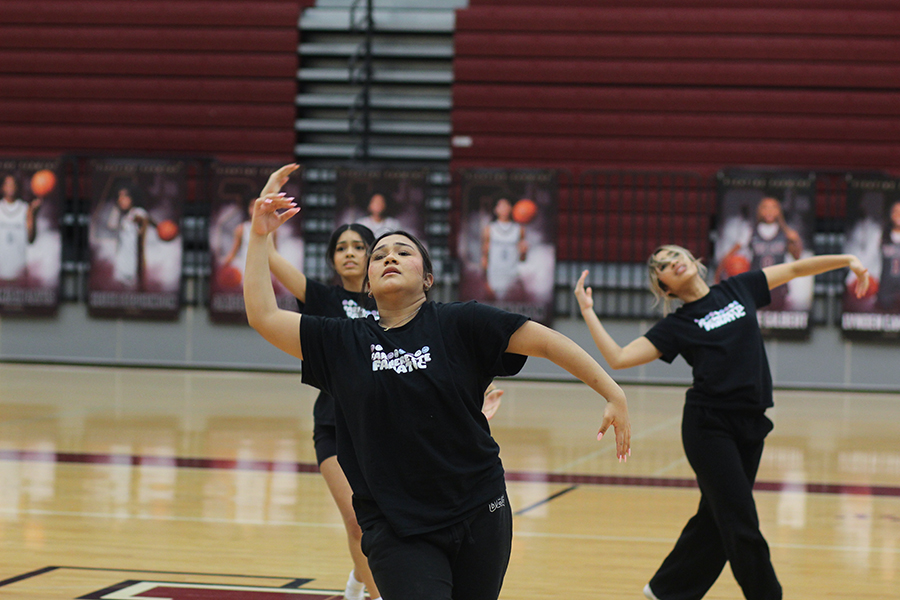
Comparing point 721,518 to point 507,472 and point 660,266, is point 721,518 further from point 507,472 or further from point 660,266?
point 507,472

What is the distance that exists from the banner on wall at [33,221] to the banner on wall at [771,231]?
711cm

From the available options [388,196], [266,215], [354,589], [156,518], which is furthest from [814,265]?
[388,196]

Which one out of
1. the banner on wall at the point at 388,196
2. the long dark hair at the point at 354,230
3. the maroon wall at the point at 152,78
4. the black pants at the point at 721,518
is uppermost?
the maroon wall at the point at 152,78

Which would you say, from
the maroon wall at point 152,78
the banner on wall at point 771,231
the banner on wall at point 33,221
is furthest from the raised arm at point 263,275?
the maroon wall at point 152,78

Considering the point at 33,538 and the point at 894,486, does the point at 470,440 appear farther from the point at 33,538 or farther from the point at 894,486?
the point at 894,486

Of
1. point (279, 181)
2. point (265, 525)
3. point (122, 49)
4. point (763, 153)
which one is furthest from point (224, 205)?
point (279, 181)

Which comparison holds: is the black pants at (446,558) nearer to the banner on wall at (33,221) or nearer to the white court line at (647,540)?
the white court line at (647,540)

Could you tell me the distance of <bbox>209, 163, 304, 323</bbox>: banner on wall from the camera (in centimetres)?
1224

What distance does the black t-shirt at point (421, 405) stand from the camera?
9.25 ft

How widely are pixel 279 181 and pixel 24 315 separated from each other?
35.0ft

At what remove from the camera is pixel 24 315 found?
499 inches

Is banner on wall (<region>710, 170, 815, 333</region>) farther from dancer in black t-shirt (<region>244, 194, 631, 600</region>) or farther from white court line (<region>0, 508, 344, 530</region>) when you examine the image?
dancer in black t-shirt (<region>244, 194, 631, 600</region>)

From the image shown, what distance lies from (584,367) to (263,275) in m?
0.82

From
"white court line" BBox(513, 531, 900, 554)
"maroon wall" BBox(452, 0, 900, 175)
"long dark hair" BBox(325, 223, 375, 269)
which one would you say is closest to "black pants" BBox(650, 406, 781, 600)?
"white court line" BBox(513, 531, 900, 554)
